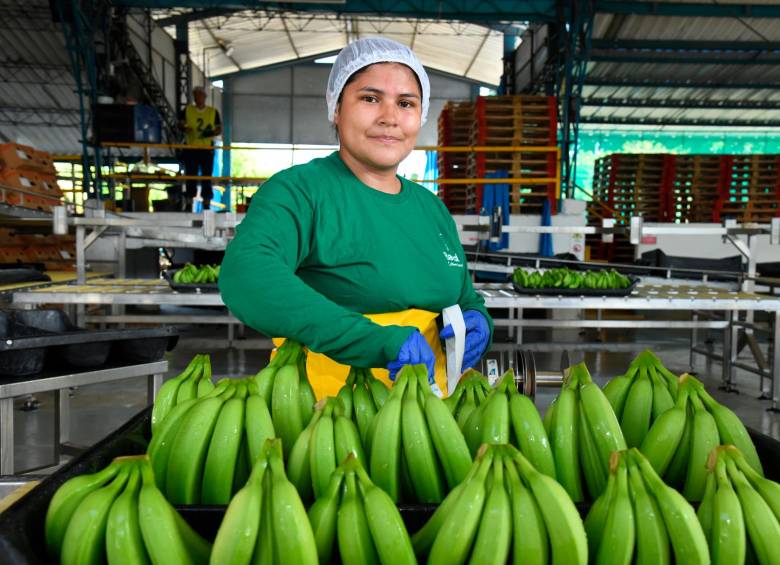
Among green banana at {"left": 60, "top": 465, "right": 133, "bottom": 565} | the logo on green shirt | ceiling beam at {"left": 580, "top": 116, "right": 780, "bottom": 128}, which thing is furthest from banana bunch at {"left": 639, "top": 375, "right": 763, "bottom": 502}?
ceiling beam at {"left": 580, "top": 116, "right": 780, "bottom": 128}

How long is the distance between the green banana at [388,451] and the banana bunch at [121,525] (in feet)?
0.84

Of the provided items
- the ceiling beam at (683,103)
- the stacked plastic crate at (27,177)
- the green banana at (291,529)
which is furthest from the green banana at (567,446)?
the ceiling beam at (683,103)

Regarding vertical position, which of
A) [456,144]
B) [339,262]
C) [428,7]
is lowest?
[339,262]

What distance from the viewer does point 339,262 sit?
1.73 metres

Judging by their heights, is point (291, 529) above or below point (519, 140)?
below

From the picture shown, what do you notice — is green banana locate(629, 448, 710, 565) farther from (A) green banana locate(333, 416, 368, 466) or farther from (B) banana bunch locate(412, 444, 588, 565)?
(A) green banana locate(333, 416, 368, 466)

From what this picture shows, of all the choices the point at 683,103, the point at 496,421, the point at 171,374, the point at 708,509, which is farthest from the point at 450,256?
the point at 683,103

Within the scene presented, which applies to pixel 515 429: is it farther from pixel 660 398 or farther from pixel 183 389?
pixel 183 389

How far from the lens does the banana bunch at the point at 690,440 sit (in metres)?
1.02

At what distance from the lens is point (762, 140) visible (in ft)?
73.7

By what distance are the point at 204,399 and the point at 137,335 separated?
6.61ft

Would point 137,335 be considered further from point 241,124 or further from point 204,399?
point 241,124

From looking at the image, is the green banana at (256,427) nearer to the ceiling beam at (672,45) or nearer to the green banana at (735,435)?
the green banana at (735,435)

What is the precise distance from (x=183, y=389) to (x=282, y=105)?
80.8 feet
